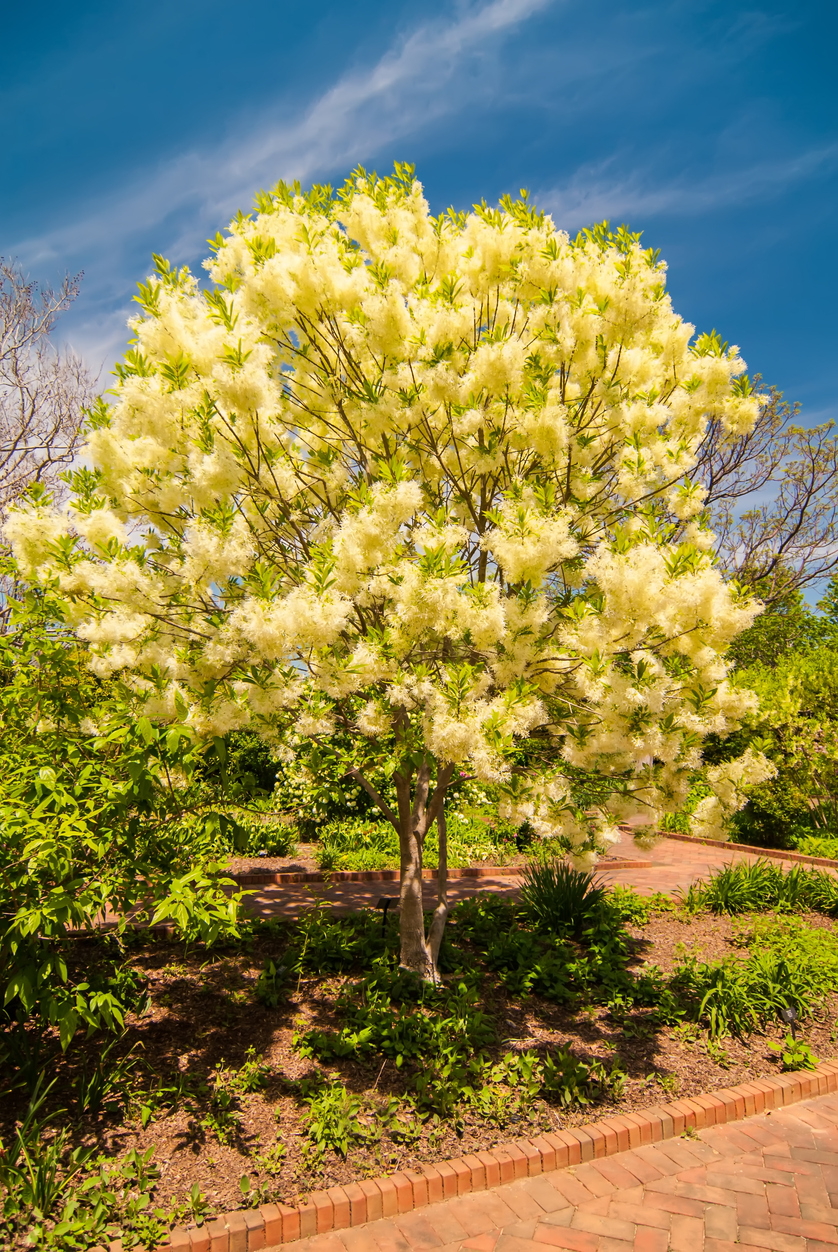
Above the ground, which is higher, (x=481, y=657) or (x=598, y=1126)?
(x=481, y=657)

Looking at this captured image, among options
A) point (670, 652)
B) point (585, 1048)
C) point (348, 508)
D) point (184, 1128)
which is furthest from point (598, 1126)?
point (348, 508)

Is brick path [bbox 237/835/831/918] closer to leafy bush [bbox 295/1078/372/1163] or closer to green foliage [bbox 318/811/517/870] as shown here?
green foliage [bbox 318/811/517/870]

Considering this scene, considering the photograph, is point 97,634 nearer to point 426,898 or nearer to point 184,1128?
point 184,1128

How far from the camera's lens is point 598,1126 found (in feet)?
12.6

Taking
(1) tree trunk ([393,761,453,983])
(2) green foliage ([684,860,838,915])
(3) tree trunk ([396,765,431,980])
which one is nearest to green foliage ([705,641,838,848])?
(2) green foliage ([684,860,838,915])

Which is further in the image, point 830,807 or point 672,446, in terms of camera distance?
point 830,807

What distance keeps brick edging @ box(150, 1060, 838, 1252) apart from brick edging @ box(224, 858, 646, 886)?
360cm

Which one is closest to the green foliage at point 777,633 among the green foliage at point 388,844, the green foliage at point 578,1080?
the green foliage at point 388,844

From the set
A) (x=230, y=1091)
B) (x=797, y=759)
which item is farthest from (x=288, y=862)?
(x=797, y=759)

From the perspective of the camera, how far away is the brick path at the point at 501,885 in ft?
23.9

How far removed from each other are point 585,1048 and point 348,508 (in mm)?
3764

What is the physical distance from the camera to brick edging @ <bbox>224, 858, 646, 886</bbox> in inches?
324

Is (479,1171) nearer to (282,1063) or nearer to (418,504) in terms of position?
(282,1063)

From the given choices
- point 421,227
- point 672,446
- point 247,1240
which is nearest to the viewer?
point 247,1240
